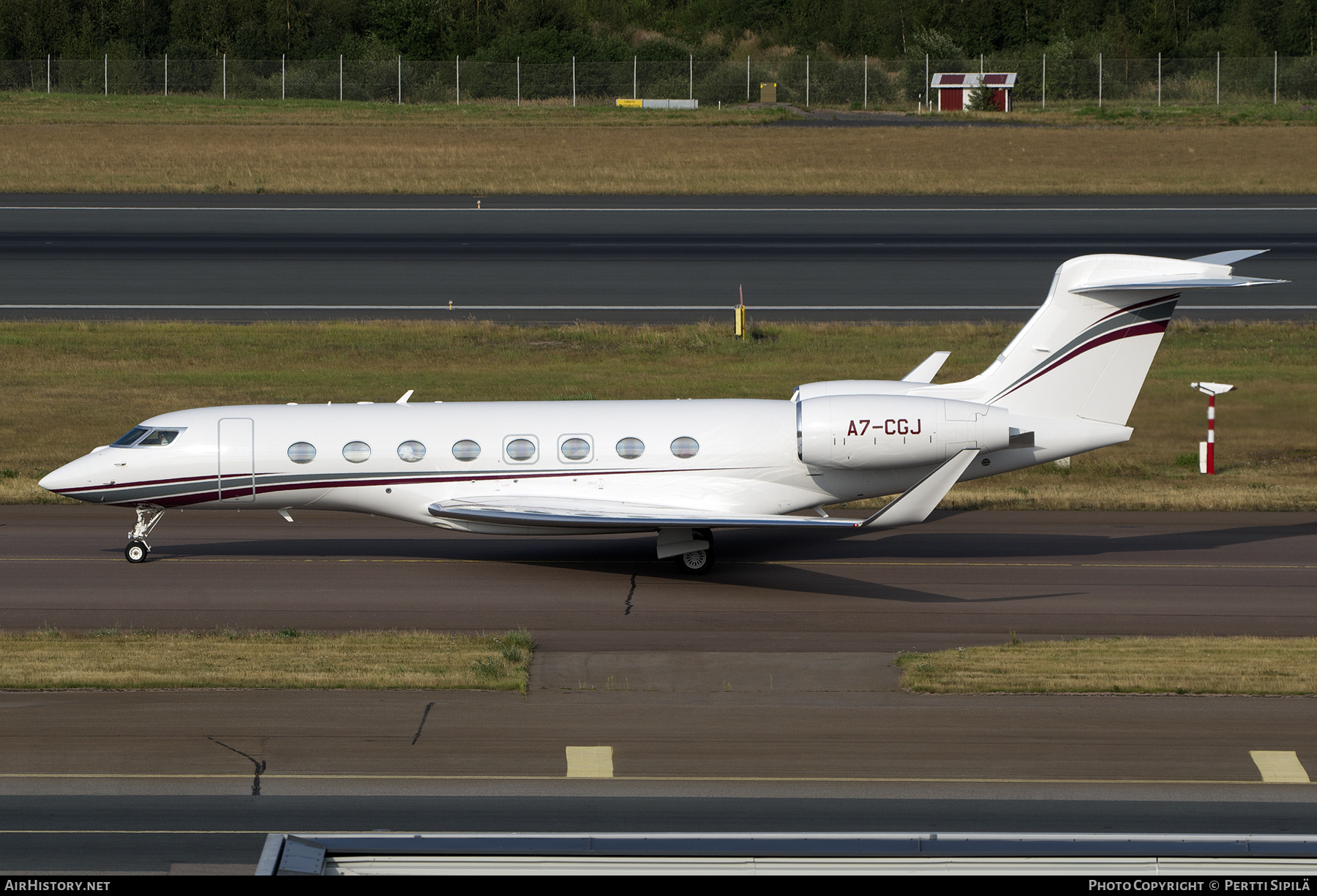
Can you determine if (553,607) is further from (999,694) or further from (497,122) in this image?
(497,122)

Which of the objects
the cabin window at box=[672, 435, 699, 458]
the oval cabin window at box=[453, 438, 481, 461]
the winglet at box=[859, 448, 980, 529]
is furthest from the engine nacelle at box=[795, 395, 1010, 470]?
the oval cabin window at box=[453, 438, 481, 461]

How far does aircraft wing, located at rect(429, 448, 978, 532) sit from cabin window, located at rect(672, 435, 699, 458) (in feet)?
2.83

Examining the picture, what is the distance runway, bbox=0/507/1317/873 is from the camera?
12906mm

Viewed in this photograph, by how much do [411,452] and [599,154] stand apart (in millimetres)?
55111

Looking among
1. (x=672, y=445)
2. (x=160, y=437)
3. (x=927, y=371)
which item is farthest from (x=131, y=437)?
(x=927, y=371)

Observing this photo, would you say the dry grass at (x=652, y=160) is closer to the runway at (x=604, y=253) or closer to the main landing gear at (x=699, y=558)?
the runway at (x=604, y=253)

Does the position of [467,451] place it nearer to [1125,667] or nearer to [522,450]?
[522,450]

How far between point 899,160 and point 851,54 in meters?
44.6

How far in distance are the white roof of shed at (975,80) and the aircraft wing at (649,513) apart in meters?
73.0

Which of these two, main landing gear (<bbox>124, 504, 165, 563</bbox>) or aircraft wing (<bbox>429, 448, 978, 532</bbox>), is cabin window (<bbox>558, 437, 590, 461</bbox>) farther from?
main landing gear (<bbox>124, 504, 165, 563</bbox>)

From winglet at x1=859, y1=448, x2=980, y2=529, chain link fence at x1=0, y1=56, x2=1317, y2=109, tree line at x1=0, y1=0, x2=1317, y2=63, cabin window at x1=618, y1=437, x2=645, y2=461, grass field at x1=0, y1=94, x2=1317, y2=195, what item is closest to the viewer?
winglet at x1=859, y1=448, x2=980, y2=529

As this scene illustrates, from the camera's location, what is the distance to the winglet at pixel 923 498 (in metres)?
20.0

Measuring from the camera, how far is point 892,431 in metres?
21.5

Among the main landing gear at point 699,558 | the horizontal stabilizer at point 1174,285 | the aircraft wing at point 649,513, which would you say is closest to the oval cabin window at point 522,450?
the aircraft wing at point 649,513
